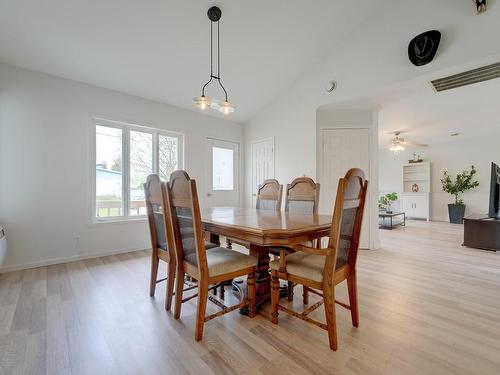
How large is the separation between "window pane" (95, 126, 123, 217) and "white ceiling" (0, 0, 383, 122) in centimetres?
75

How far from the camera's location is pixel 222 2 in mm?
2637

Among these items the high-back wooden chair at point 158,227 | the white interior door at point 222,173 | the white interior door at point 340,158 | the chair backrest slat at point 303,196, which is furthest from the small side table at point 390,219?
the high-back wooden chair at point 158,227

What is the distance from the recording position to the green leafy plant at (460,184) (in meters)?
6.62

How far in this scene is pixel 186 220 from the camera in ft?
5.57

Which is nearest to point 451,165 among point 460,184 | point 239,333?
point 460,184

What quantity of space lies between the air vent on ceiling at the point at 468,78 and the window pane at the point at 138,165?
441 cm

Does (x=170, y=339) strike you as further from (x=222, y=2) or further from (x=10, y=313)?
(x=222, y=2)

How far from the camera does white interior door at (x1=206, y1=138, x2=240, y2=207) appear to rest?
482cm

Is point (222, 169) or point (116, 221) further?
point (222, 169)

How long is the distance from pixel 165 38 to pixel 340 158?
10.2 feet

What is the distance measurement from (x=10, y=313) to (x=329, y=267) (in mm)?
2553

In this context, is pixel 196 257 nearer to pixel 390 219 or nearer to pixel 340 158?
pixel 340 158

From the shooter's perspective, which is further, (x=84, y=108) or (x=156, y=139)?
(x=156, y=139)

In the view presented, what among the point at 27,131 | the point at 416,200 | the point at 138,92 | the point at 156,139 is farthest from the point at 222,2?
the point at 416,200
